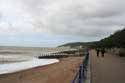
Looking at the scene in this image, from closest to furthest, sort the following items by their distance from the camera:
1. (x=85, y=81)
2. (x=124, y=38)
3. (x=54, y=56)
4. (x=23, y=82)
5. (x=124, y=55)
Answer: (x=85, y=81) → (x=23, y=82) → (x=124, y=55) → (x=54, y=56) → (x=124, y=38)

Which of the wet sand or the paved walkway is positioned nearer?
the paved walkway

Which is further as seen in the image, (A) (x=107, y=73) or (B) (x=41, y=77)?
(B) (x=41, y=77)

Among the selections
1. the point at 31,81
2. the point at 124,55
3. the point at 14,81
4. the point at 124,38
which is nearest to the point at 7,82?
the point at 14,81

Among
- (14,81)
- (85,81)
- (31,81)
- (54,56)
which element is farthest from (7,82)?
(54,56)

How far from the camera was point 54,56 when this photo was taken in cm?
7800

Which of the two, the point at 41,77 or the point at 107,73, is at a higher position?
the point at 107,73

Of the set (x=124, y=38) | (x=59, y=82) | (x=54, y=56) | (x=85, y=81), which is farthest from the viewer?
(x=124, y=38)

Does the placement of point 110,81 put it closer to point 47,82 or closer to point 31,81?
point 47,82

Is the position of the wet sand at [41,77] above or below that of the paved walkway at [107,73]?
below

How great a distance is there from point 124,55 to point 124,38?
41132mm

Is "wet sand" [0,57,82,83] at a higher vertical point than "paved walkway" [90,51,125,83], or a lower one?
lower

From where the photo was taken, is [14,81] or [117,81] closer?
[117,81]

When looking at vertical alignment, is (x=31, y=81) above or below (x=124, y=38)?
below

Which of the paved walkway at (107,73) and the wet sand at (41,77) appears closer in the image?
the paved walkway at (107,73)
